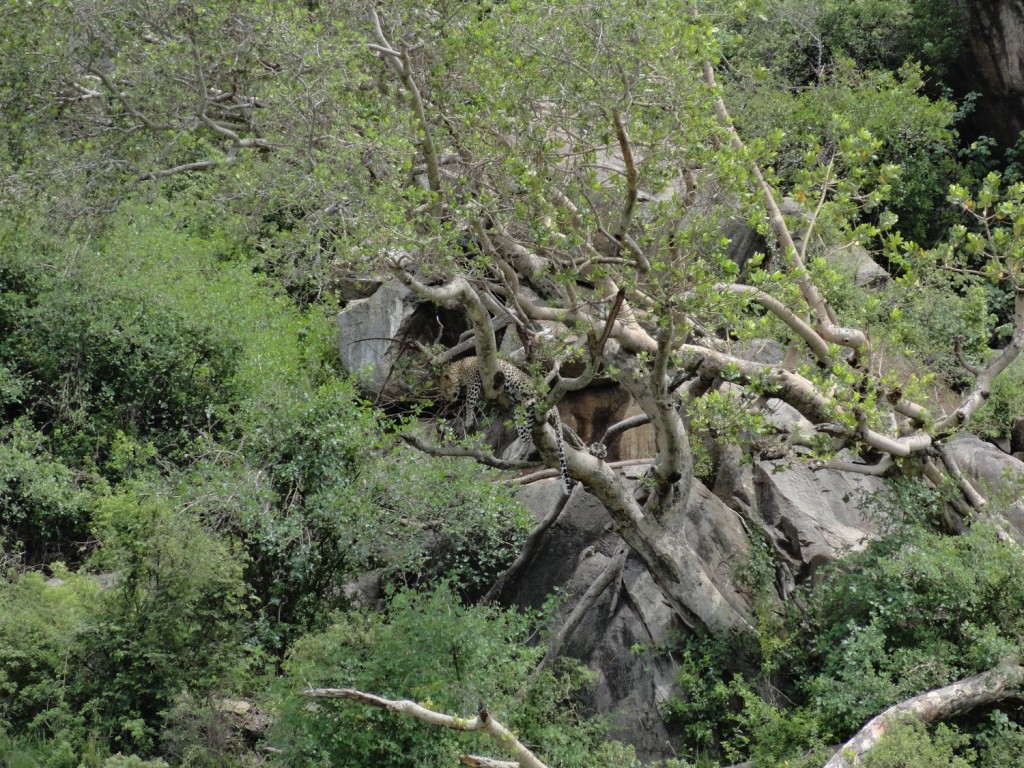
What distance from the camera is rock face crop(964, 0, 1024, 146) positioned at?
675 inches

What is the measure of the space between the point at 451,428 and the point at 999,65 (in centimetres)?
1133

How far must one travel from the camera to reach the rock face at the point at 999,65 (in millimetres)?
17156

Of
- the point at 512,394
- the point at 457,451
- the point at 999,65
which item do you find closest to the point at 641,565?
the point at 512,394

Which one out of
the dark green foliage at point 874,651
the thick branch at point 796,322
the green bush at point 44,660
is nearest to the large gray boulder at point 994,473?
the dark green foliage at point 874,651

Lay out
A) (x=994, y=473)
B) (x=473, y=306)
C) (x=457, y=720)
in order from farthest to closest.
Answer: (x=994, y=473) → (x=473, y=306) → (x=457, y=720)

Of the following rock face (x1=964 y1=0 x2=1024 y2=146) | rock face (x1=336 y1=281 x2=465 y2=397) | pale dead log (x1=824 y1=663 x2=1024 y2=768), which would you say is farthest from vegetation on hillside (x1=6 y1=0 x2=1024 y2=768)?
rock face (x1=964 y1=0 x2=1024 y2=146)

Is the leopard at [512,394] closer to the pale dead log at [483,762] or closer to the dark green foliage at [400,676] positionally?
the dark green foliage at [400,676]

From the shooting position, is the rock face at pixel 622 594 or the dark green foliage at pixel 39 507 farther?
the dark green foliage at pixel 39 507

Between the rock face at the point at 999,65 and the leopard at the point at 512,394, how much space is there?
9.52 metres

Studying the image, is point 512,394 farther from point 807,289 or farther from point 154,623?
point 154,623

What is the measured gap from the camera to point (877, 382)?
1016 cm

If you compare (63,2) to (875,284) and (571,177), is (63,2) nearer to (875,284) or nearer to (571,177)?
(571,177)

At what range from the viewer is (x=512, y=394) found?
10984 millimetres

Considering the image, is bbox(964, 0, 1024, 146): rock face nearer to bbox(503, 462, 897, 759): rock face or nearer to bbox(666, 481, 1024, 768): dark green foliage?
bbox(503, 462, 897, 759): rock face
